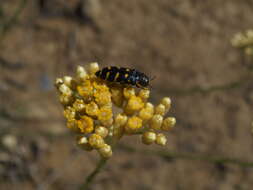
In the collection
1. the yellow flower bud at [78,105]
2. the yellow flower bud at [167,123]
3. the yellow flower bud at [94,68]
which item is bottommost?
the yellow flower bud at [167,123]

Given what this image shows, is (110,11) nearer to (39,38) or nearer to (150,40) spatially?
(150,40)

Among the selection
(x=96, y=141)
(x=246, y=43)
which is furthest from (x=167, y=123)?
(x=246, y=43)

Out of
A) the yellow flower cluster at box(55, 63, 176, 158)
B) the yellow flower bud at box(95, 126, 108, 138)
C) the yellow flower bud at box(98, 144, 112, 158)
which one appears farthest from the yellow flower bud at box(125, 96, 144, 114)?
the yellow flower bud at box(98, 144, 112, 158)

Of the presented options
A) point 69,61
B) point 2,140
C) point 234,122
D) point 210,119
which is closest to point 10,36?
point 69,61

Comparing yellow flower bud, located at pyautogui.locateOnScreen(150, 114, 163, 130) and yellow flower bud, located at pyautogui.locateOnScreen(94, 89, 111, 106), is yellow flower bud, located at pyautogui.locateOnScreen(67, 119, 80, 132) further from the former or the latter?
yellow flower bud, located at pyautogui.locateOnScreen(150, 114, 163, 130)

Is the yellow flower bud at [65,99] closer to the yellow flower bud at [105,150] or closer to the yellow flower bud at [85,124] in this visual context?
the yellow flower bud at [85,124]

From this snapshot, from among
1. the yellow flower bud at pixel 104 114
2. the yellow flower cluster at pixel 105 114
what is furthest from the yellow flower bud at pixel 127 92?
the yellow flower bud at pixel 104 114

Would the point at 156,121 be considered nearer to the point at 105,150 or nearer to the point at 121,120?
the point at 121,120
